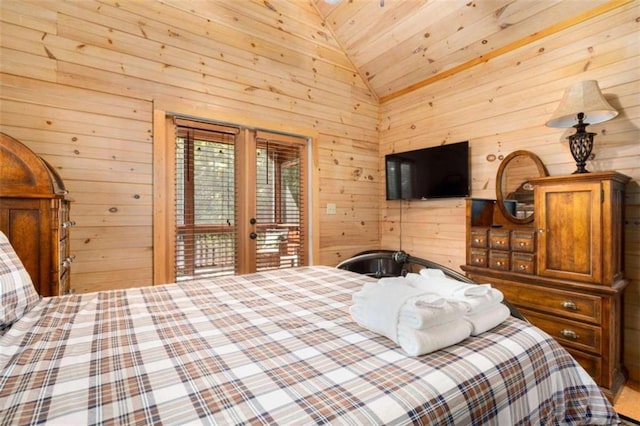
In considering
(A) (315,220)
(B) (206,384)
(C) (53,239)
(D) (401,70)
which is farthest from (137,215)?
(D) (401,70)

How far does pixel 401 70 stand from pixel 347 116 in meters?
0.79

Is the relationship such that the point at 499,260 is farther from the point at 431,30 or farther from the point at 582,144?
the point at 431,30

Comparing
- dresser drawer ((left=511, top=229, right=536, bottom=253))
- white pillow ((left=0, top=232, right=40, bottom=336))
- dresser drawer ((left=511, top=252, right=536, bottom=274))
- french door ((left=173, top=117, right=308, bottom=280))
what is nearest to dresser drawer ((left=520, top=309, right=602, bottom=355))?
dresser drawer ((left=511, top=252, right=536, bottom=274))

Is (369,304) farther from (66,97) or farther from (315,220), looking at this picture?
(66,97)

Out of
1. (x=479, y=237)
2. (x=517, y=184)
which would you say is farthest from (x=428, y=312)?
(x=517, y=184)

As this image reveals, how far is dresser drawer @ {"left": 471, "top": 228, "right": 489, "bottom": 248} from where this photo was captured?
244 cm

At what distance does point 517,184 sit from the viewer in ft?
8.71

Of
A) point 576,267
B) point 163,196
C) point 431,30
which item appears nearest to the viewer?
point 576,267

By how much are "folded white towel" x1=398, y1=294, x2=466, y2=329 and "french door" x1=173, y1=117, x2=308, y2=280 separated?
7.47 feet

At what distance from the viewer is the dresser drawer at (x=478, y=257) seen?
8.03 ft

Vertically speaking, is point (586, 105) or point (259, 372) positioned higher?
point (586, 105)

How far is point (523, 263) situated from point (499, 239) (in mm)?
232

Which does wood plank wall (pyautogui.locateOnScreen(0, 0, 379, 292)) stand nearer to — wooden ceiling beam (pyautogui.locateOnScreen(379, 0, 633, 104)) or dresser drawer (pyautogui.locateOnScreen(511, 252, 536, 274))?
wooden ceiling beam (pyautogui.locateOnScreen(379, 0, 633, 104))

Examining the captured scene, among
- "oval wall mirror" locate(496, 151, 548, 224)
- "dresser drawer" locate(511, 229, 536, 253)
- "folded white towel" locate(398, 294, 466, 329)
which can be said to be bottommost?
"folded white towel" locate(398, 294, 466, 329)
